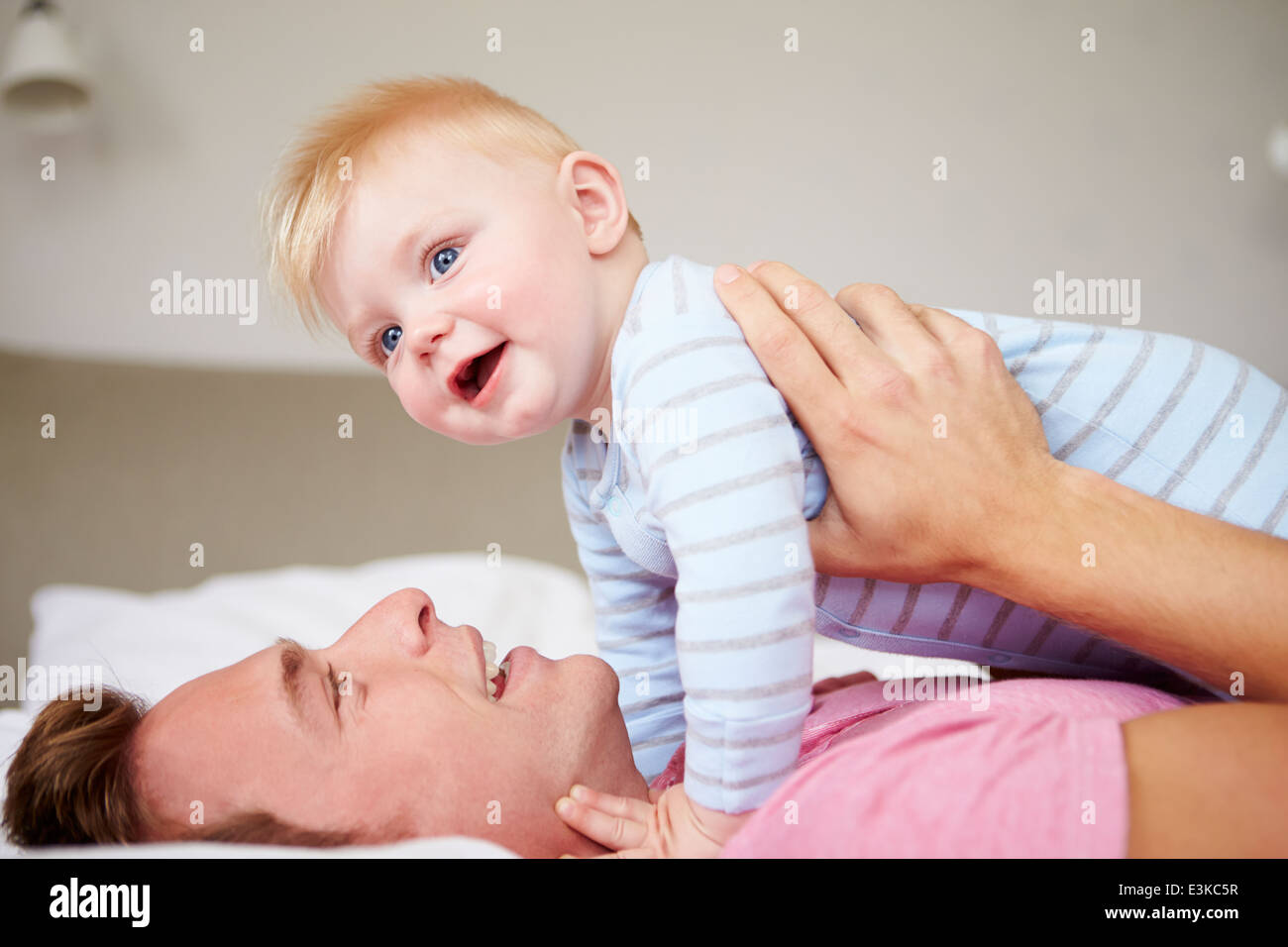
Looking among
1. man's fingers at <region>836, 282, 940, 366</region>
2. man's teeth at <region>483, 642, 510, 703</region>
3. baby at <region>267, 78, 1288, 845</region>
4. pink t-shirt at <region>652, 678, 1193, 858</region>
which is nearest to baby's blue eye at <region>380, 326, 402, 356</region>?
baby at <region>267, 78, 1288, 845</region>

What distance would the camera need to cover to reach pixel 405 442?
2.10 m

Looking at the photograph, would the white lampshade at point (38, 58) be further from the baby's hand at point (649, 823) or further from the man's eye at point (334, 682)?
the baby's hand at point (649, 823)

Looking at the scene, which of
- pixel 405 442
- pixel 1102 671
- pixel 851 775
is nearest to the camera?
pixel 851 775

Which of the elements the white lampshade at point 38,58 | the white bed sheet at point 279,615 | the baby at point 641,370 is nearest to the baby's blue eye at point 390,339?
the baby at point 641,370

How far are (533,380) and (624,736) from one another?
0.36 metres

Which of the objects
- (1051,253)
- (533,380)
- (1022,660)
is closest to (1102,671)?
(1022,660)

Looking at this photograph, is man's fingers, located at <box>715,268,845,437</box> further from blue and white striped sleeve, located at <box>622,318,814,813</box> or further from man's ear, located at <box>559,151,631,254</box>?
man's ear, located at <box>559,151,631,254</box>

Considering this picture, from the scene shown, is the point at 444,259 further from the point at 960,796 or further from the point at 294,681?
the point at 960,796

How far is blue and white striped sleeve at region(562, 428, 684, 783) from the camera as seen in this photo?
1.17m

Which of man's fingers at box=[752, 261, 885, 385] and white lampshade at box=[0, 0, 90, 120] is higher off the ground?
white lampshade at box=[0, 0, 90, 120]

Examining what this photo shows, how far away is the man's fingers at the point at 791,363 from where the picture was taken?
2.90 ft

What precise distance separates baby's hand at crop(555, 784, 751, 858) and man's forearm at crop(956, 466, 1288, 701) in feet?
1.07

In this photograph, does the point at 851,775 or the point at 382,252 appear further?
the point at 382,252
